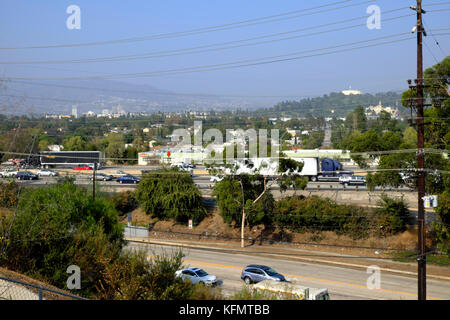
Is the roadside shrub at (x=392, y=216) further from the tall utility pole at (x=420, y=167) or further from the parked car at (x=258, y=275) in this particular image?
the tall utility pole at (x=420, y=167)

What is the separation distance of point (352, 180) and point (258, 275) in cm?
2144

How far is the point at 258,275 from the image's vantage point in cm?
2041

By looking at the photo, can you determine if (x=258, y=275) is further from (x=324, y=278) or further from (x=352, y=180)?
(x=352, y=180)

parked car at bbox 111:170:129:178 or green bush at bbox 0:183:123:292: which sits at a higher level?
parked car at bbox 111:170:129:178

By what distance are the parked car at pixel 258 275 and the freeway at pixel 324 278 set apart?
1.39 feet

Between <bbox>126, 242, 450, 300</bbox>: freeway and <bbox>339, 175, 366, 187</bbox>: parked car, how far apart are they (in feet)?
51.0

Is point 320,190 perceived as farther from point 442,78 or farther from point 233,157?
point 442,78

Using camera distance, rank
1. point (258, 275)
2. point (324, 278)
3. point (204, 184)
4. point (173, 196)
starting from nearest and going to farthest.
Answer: point (258, 275), point (324, 278), point (173, 196), point (204, 184)

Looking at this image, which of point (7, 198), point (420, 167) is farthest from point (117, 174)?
point (420, 167)

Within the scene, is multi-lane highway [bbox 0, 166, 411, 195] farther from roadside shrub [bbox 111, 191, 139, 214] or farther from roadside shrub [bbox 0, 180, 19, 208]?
roadside shrub [bbox 0, 180, 19, 208]

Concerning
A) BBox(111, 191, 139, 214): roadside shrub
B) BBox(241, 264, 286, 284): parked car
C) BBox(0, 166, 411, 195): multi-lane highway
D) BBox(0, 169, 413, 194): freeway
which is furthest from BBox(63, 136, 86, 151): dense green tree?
BBox(241, 264, 286, 284): parked car

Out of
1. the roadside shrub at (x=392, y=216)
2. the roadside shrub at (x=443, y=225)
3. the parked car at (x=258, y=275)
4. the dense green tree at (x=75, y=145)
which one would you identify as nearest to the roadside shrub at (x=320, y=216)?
the roadside shrub at (x=392, y=216)

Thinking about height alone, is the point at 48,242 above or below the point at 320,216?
above

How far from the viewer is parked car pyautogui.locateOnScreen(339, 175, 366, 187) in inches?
1531
